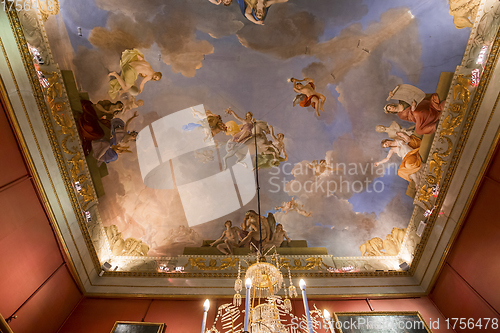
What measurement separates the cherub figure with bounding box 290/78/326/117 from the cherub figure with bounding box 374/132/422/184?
86.9 inches

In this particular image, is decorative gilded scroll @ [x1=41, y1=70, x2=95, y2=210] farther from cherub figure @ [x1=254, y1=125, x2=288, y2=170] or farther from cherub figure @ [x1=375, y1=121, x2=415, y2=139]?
cherub figure @ [x1=375, y1=121, x2=415, y2=139]

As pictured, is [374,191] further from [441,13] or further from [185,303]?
[185,303]

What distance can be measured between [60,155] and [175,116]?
10.2 ft

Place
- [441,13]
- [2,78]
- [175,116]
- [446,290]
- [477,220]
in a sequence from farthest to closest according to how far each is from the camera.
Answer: [175,116]
[446,290]
[477,220]
[441,13]
[2,78]

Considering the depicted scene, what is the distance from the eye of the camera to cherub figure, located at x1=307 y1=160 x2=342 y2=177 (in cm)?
891

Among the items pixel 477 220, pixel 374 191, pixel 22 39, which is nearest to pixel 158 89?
pixel 22 39

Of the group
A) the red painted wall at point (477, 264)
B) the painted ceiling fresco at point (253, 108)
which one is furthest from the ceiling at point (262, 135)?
the red painted wall at point (477, 264)

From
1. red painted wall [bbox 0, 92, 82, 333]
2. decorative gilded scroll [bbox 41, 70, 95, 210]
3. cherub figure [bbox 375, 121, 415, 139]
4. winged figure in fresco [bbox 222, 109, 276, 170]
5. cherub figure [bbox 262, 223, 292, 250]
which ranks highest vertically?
winged figure in fresco [bbox 222, 109, 276, 170]

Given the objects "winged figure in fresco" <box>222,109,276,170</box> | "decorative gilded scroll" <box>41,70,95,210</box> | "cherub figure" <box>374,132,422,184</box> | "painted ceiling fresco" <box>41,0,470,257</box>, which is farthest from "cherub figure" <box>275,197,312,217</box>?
"decorative gilded scroll" <box>41,70,95,210</box>

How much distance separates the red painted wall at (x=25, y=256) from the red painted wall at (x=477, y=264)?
9.91m

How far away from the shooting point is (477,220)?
693 centimetres

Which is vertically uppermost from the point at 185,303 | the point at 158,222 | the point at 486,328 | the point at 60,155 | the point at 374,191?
the point at 374,191

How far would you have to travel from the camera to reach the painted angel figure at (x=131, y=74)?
7.29 meters

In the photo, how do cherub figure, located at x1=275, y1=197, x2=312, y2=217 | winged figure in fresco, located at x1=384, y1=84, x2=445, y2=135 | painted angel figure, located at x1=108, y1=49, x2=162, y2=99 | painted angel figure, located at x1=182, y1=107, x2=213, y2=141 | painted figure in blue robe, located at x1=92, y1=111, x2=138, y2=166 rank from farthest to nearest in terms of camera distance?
1. cherub figure, located at x1=275, y1=197, x2=312, y2=217
2. painted angel figure, located at x1=182, y1=107, x2=213, y2=141
3. painted figure in blue robe, located at x1=92, y1=111, x2=138, y2=166
4. winged figure in fresco, located at x1=384, y1=84, x2=445, y2=135
5. painted angel figure, located at x1=108, y1=49, x2=162, y2=99
